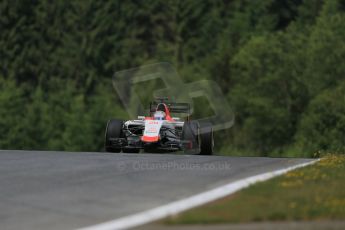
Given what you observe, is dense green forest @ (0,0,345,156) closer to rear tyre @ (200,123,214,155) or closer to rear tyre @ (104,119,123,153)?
rear tyre @ (200,123,214,155)

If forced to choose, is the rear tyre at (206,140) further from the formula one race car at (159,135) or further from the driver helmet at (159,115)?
the driver helmet at (159,115)

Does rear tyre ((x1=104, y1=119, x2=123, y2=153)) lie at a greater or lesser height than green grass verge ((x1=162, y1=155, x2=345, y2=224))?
greater

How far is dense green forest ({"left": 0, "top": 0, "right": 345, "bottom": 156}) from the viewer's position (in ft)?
255

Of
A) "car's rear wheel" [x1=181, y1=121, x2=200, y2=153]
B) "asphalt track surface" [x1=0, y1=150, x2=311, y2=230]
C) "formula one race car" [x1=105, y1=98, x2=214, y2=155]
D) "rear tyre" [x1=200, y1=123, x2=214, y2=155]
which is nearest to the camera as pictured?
"asphalt track surface" [x1=0, y1=150, x2=311, y2=230]

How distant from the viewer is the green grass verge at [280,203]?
10055 millimetres

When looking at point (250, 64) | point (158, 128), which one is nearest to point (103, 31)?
point (250, 64)

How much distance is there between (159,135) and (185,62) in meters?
88.6

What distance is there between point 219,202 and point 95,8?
120254 millimetres

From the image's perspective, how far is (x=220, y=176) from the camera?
14297 millimetres

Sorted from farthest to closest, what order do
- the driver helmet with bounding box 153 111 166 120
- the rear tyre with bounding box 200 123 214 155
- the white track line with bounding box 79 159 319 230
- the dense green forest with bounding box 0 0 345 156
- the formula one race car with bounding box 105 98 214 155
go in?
the dense green forest with bounding box 0 0 345 156 < the driver helmet with bounding box 153 111 166 120 < the rear tyre with bounding box 200 123 214 155 < the formula one race car with bounding box 105 98 214 155 < the white track line with bounding box 79 159 319 230

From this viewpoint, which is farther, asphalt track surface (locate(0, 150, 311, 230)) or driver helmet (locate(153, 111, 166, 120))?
driver helmet (locate(153, 111, 166, 120))

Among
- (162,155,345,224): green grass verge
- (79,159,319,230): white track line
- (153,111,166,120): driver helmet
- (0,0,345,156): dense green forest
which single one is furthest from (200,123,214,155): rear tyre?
(0,0,345,156): dense green forest

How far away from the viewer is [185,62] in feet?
363

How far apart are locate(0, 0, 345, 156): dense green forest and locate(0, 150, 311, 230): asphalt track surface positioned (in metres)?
28.9
